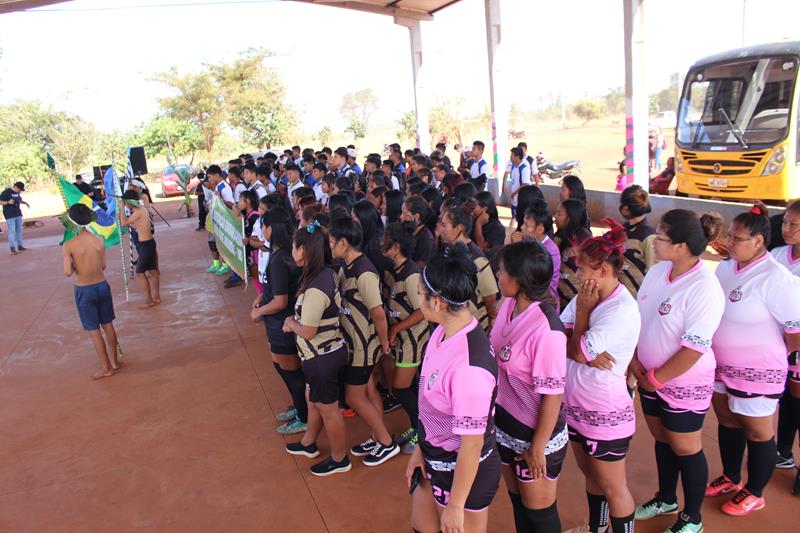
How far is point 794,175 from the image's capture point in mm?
9086

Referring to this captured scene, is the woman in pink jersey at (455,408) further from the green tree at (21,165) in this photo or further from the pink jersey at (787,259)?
the green tree at (21,165)

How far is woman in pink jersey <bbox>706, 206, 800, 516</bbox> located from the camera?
274 centimetres

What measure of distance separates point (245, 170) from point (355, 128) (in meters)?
35.5

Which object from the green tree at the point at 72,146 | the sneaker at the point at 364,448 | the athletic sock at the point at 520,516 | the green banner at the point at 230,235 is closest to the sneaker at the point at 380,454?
the sneaker at the point at 364,448

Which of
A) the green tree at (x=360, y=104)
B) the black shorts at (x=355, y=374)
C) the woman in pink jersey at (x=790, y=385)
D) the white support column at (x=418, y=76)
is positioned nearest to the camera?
the woman in pink jersey at (x=790, y=385)

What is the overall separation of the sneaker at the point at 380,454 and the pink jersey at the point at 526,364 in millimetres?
1582

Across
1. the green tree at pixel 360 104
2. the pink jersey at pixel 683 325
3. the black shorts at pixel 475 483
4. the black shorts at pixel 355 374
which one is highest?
the green tree at pixel 360 104

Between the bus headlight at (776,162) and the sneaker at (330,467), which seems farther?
the bus headlight at (776,162)

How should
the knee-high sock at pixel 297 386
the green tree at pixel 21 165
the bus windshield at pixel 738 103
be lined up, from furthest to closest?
the green tree at pixel 21 165 < the bus windshield at pixel 738 103 < the knee-high sock at pixel 297 386

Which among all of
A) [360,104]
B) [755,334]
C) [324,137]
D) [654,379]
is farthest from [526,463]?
[360,104]

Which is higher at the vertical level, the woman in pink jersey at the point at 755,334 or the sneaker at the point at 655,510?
the woman in pink jersey at the point at 755,334

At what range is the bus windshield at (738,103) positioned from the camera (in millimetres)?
9180

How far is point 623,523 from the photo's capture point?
2.57 m

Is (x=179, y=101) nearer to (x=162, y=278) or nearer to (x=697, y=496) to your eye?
(x=162, y=278)
